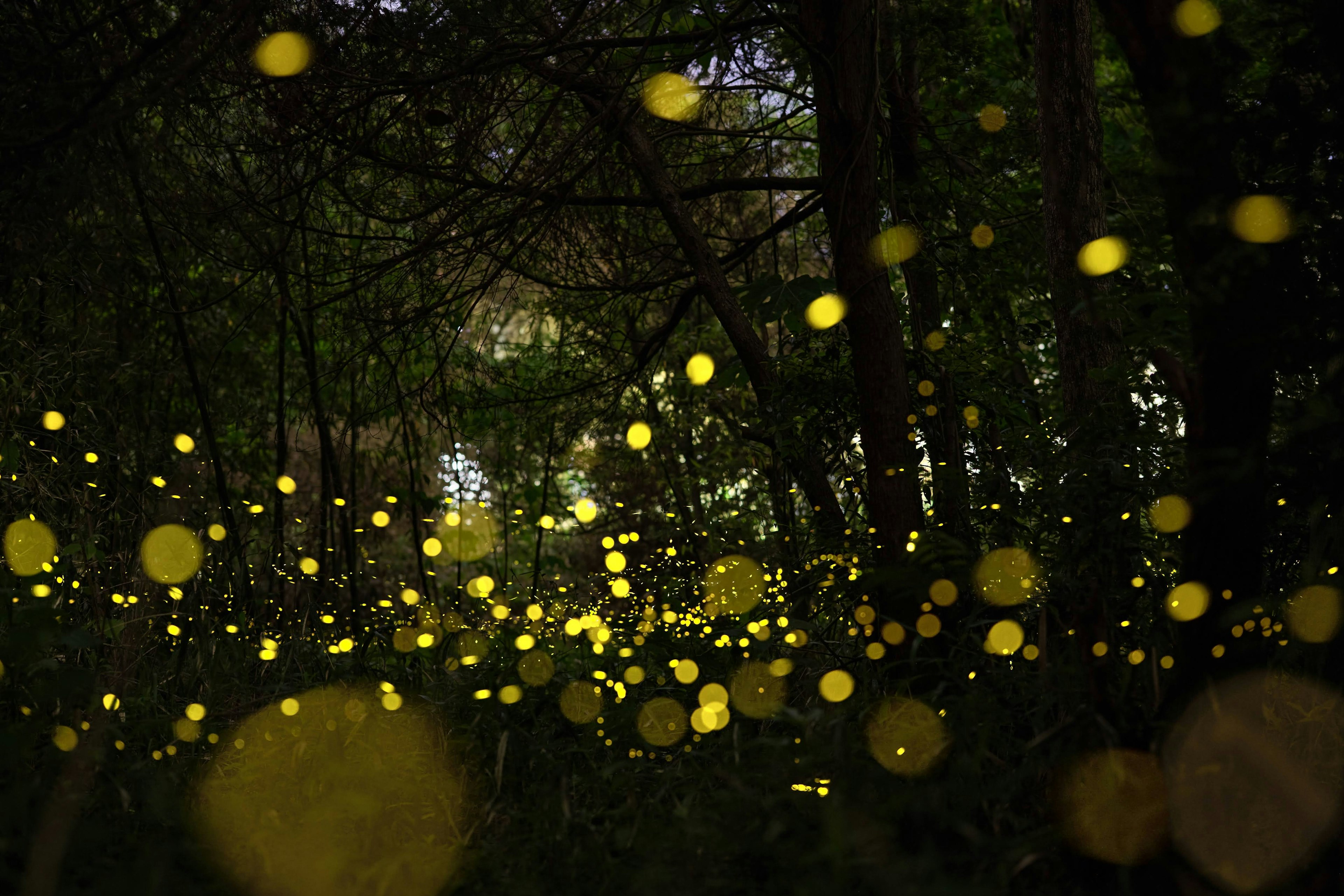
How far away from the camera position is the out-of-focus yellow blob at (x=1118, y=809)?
1.90 meters

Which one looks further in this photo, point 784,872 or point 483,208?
point 483,208

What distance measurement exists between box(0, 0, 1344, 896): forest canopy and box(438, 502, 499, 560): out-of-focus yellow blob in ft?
0.43

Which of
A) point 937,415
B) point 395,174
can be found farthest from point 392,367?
point 937,415

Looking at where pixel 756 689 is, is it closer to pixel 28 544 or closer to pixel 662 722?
pixel 662 722

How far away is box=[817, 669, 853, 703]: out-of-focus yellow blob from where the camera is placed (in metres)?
2.50

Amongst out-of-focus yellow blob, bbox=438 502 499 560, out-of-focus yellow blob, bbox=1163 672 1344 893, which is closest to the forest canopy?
out-of-focus yellow blob, bbox=1163 672 1344 893

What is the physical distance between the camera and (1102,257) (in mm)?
2723

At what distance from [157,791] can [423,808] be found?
0.60 m

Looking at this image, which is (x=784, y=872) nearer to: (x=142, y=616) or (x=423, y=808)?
(x=423, y=808)

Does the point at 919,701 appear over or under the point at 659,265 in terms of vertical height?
under

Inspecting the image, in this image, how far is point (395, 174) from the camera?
4.12m

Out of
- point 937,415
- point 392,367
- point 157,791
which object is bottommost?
point 157,791

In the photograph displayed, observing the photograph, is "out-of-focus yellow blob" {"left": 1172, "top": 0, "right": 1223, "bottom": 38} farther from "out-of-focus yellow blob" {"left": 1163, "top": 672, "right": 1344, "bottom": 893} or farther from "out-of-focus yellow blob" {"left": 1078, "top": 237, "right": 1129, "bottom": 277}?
"out-of-focus yellow blob" {"left": 1163, "top": 672, "right": 1344, "bottom": 893}

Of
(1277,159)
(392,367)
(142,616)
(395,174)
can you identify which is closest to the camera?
(1277,159)
